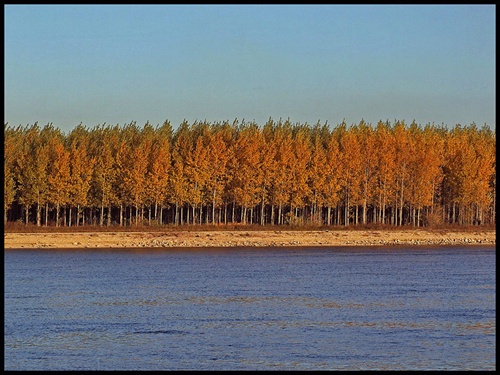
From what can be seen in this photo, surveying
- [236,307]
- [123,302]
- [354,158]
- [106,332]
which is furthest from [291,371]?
[354,158]

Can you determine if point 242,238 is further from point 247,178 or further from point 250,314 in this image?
point 250,314

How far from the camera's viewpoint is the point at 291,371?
89.1 feet

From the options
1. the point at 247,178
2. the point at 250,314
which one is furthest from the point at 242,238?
the point at 250,314

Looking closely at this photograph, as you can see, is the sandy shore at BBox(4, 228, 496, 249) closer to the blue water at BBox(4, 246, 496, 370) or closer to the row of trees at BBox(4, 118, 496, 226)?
the row of trees at BBox(4, 118, 496, 226)

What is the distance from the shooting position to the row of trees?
93.2 m

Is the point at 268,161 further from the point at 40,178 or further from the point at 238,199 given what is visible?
the point at 40,178

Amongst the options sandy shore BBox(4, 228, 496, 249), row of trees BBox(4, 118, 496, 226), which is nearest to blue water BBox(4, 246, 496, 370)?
sandy shore BBox(4, 228, 496, 249)

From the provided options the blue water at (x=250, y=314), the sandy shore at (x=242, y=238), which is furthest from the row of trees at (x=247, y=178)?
the blue water at (x=250, y=314)

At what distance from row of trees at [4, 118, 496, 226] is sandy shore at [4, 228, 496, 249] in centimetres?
642

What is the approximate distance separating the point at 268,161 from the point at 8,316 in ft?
193

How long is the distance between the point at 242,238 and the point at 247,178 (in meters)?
10.4

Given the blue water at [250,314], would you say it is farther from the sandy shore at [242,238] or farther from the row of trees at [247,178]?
the row of trees at [247,178]

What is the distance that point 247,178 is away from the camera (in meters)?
95.1

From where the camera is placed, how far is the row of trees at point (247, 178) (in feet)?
306
